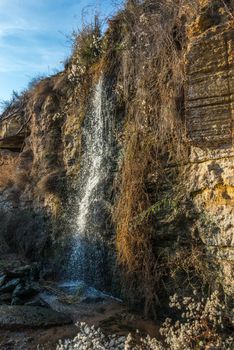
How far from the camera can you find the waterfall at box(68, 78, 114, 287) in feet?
21.7

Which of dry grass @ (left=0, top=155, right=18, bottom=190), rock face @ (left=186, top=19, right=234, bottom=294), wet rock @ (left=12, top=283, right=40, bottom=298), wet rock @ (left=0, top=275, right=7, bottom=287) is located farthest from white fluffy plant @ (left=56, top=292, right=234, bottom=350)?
dry grass @ (left=0, top=155, right=18, bottom=190)

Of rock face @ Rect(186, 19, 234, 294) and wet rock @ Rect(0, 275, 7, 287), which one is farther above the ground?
rock face @ Rect(186, 19, 234, 294)

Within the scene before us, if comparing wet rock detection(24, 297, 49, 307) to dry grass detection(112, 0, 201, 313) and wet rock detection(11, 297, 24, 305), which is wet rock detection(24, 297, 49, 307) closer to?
wet rock detection(11, 297, 24, 305)

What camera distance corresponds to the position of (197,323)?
3.78 metres

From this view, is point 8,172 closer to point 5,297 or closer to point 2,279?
point 2,279

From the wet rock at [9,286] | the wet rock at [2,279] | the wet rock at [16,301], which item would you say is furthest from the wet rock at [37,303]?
the wet rock at [2,279]

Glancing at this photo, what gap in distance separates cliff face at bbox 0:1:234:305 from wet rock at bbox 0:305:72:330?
3.54ft

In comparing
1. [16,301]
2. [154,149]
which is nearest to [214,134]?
[154,149]

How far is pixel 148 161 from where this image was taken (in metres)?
5.67

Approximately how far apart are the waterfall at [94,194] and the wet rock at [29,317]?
4.28 feet

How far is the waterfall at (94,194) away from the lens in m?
6.62

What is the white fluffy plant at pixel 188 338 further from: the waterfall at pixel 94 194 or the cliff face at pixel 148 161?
the waterfall at pixel 94 194

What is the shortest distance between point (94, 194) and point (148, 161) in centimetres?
166

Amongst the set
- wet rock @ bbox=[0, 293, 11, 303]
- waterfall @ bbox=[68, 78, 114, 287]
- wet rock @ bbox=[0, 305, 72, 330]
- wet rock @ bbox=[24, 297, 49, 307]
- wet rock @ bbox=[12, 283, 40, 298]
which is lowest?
wet rock @ bbox=[0, 305, 72, 330]
